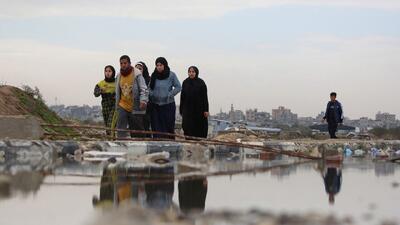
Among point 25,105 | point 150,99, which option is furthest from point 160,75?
point 25,105

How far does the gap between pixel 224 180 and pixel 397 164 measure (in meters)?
4.49

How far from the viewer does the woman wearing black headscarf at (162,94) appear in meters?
13.4

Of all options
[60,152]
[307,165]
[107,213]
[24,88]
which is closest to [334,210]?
[107,213]

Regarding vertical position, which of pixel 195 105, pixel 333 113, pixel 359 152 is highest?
pixel 195 105

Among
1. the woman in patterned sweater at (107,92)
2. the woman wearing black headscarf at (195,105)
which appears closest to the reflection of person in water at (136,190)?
A: the woman in patterned sweater at (107,92)

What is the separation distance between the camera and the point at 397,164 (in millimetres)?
11625

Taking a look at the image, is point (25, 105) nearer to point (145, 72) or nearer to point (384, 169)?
point (145, 72)

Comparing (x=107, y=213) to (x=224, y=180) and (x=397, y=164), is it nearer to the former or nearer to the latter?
(x=224, y=180)

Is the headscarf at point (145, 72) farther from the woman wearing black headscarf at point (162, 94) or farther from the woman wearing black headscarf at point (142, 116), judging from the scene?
the woman wearing black headscarf at point (162, 94)

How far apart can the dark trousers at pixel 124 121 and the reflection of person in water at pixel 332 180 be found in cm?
335

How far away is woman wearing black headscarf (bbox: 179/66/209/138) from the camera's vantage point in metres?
14.0

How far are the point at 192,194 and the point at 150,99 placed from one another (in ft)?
23.0

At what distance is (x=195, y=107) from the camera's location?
46.2 feet

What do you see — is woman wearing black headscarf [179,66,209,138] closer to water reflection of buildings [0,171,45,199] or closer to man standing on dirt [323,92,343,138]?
man standing on dirt [323,92,343,138]
